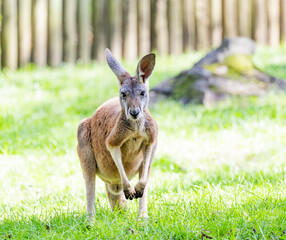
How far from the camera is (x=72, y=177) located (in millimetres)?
5230

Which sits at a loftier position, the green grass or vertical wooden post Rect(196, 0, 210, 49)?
vertical wooden post Rect(196, 0, 210, 49)

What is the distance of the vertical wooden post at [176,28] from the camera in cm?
976

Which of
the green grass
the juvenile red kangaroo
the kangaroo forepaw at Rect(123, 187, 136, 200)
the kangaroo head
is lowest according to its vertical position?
the green grass

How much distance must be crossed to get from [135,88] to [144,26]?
621 cm

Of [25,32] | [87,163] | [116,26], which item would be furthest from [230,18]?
[87,163]

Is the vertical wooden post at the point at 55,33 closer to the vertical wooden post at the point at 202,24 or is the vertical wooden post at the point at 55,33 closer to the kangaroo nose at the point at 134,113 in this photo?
the vertical wooden post at the point at 202,24

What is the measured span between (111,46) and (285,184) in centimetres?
604

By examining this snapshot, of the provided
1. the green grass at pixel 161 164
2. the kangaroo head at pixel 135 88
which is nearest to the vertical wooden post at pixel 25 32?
the green grass at pixel 161 164

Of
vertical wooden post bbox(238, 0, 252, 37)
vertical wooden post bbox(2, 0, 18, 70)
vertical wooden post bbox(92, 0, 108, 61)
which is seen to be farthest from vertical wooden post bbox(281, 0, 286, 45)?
vertical wooden post bbox(2, 0, 18, 70)

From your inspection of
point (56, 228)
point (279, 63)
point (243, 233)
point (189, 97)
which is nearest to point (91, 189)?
point (56, 228)

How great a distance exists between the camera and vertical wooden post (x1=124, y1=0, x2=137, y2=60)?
31.2ft

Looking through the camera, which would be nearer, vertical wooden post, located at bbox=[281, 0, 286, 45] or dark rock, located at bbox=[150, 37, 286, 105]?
dark rock, located at bbox=[150, 37, 286, 105]

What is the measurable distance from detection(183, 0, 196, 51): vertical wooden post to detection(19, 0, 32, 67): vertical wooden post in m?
2.87

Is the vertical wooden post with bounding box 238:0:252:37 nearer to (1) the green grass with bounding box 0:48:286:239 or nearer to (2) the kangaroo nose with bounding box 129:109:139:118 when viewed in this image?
(1) the green grass with bounding box 0:48:286:239
